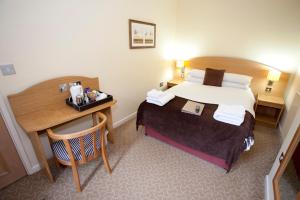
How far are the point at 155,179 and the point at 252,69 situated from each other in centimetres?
292

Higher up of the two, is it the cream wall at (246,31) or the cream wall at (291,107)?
the cream wall at (246,31)

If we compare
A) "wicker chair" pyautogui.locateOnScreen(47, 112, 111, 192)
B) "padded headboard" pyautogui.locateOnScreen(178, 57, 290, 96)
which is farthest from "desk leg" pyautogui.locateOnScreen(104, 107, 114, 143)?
"padded headboard" pyautogui.locateOnScreen(178, 57, 290, 96)

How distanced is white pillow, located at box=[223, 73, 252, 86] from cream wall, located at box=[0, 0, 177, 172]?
64.5 inches

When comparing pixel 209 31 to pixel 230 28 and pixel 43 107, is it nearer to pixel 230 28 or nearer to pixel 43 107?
pixel 230 28

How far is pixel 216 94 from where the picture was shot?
2777mm

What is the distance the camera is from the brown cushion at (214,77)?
318 centimetres

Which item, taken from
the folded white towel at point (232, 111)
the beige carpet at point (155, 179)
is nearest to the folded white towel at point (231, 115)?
the folded white towel at point (232, 111)

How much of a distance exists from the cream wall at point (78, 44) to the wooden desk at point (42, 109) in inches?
3.4

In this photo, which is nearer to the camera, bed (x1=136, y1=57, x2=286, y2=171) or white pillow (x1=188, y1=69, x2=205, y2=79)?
bed (x1=136, y1=57, x2=286, y2=171)

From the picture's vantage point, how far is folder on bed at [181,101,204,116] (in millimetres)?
2045

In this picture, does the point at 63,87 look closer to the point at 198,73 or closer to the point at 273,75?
the point at 198,73

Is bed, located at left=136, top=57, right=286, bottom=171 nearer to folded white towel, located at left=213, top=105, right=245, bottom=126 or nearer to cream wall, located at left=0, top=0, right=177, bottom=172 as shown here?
folded white towel, located at left=213, top=105, right=245, bottom=126

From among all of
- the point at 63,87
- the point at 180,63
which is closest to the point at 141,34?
the point at 180,63

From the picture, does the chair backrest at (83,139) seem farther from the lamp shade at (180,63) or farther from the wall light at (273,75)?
the wall light at (273,75)
